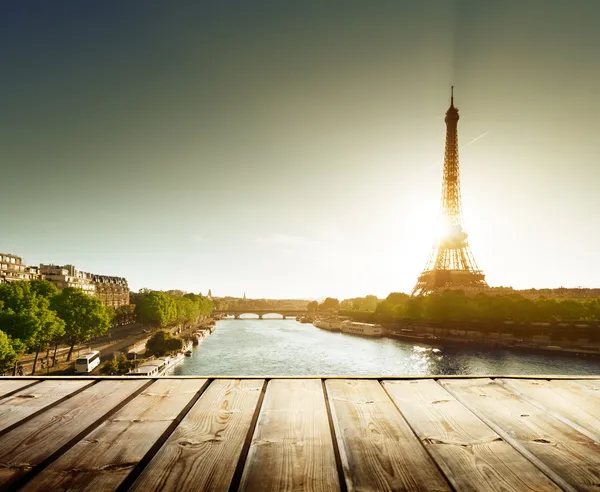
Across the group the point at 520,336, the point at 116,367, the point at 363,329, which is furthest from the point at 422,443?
the point at 363,329

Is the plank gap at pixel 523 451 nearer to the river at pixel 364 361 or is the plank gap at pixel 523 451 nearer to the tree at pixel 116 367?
the tree at pixel 116 367

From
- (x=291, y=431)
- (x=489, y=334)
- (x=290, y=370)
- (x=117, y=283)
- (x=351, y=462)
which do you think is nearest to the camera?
(x=351, y=462)

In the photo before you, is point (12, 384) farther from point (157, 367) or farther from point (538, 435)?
point (157, 367)

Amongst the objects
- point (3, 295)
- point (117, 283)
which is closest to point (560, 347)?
point (3, 295)

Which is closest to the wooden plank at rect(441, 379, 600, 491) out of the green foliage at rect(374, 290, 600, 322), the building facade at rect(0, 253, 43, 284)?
the green foliage at rect(374, 290, 600, 322)

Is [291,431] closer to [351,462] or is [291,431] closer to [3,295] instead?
[351,462]

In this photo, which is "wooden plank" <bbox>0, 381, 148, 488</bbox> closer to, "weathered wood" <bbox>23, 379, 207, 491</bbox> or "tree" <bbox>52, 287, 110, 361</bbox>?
"weathered wood" <bbox>23, 379, 207, 491</bbox>

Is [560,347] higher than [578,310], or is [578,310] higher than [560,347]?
[578,310]
